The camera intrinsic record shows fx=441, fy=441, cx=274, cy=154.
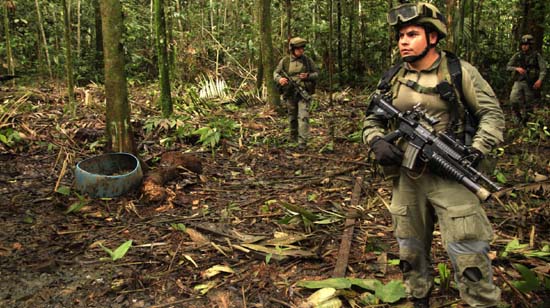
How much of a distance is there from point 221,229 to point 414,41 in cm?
279

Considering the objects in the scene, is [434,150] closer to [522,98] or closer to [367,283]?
[367,283]

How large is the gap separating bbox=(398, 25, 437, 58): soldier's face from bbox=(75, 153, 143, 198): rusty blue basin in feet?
12.7

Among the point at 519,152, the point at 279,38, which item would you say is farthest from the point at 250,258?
the point at 279,38

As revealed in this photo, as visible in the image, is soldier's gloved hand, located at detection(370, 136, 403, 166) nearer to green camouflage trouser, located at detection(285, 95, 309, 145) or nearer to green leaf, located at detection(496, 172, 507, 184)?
green leaf, located at detection(496, 172, 507, 184)

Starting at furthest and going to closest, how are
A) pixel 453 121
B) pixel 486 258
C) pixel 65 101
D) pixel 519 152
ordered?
pixel 65 101 < pixel 519 152 < pixel 453 121 < pixel 486 258

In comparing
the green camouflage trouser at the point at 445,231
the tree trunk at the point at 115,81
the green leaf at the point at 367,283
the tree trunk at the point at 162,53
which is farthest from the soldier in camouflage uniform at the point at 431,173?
the tree trunk at the point at 162,53

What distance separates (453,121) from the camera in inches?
111

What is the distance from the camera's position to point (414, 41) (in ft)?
9.15

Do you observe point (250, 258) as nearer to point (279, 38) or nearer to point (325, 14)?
point (279, 38)

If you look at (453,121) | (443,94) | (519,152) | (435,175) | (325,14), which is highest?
(325,14)

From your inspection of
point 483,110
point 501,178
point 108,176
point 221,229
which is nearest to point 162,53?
point 108,176

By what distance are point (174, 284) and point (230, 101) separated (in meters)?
8.75

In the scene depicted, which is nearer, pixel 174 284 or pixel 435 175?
pixel 435 175

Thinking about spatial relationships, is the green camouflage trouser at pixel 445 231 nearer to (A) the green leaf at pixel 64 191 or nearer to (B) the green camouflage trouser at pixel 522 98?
(A) the green leaf at pixel 64 191
